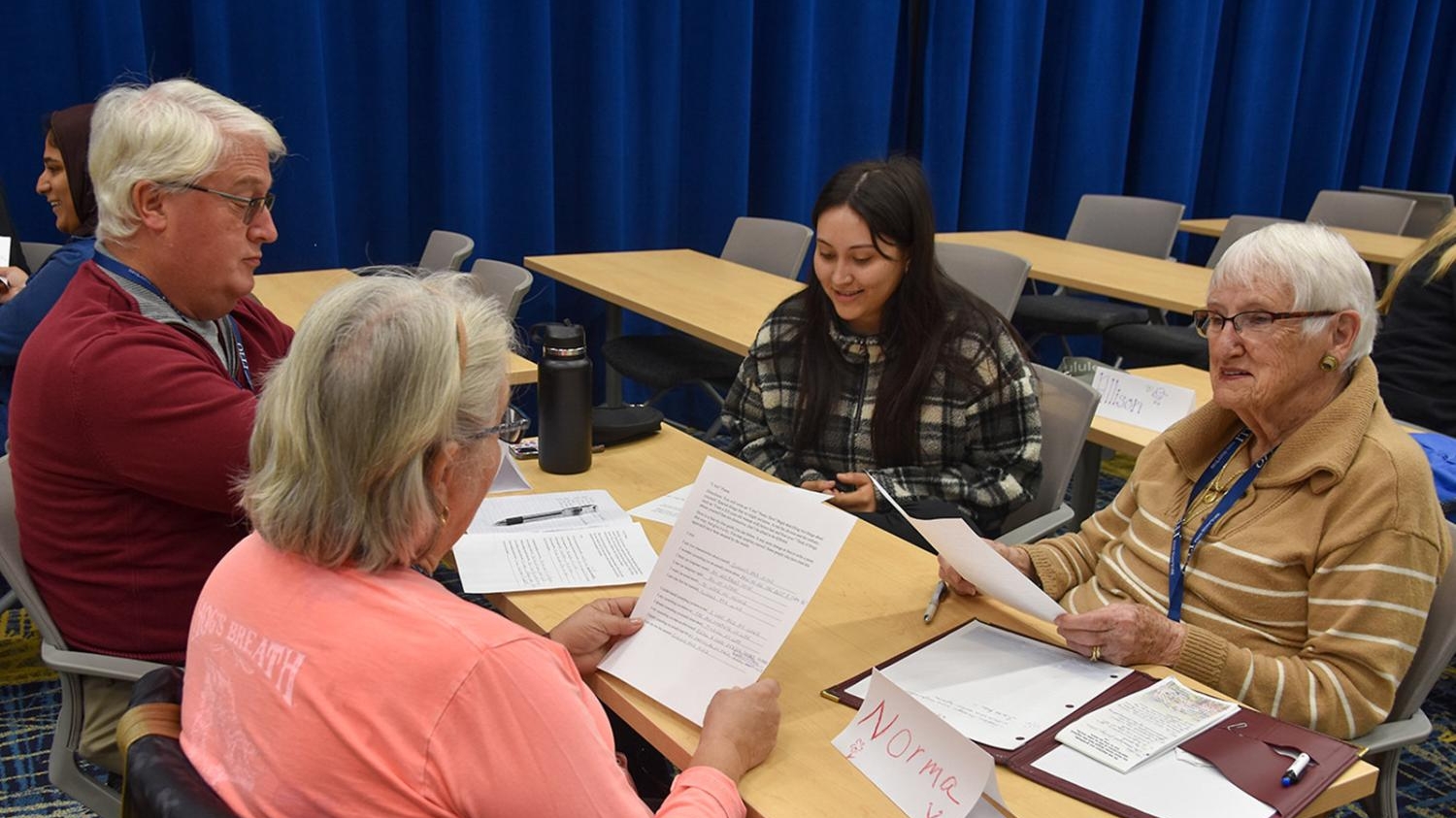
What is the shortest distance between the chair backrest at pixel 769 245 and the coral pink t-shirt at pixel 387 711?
10.5 feet

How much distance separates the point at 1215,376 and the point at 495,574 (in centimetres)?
105

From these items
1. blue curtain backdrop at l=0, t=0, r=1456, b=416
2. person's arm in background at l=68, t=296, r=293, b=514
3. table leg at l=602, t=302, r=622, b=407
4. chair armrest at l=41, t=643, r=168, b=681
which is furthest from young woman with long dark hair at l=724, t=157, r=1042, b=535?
blue curtain backdrop at l=0, t=0, r=1456, b=416

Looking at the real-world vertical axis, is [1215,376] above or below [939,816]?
above

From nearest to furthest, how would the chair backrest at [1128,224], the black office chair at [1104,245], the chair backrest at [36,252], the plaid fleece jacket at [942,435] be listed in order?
1. the plaid fleece jacket at [942,435]
2. the chair backrest at [36,252]
3. the black office chair at [1104,245]
4. the chair backrest at [1128,224]

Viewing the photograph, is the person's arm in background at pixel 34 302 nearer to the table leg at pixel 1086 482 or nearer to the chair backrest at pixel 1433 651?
the table leg at pixel 1086 482

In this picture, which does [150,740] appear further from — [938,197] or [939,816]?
[938,197]

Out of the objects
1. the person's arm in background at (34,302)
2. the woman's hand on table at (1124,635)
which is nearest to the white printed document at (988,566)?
the woman's hand on table at (1124,635)

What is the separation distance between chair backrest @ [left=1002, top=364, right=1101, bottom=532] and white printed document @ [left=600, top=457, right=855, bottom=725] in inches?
40.7

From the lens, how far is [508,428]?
112 centimetres

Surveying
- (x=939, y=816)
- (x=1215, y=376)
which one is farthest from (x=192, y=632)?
(x=1215, y=376)

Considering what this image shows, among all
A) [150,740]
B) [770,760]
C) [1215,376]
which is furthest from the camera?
[1215,376]

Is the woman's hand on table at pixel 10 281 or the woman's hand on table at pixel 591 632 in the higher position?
the woman's hand on table at pixel 10 281

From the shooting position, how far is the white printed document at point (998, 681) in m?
1.24

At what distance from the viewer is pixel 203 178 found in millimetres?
1604
